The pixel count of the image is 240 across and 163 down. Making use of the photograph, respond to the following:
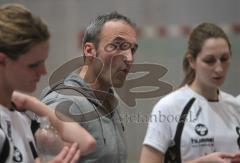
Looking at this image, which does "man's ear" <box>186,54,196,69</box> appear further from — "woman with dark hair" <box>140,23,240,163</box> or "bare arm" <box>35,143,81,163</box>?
"bare arm" <box>35,143,81,163</box>

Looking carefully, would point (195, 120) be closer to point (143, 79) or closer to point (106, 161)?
point (143, 79)

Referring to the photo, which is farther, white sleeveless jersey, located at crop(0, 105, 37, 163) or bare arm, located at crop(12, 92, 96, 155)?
bare arm, located at crop(12, 92, 96, 155)

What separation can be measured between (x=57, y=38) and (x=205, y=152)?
2217mm

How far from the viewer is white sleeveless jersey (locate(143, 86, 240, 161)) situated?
1869mm

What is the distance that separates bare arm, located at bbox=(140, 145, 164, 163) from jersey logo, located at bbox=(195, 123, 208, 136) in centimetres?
17

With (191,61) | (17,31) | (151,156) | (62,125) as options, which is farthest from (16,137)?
(191,61)

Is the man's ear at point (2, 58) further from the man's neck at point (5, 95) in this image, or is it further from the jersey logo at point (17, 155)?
the jersey logo at point (17, 155)

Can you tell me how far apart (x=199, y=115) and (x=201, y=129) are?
2.5 inches

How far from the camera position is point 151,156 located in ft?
6.15

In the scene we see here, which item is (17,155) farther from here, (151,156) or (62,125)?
(151,156)


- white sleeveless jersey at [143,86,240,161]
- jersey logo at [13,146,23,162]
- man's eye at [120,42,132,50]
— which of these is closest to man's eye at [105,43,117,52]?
man's eye at [120,42,132,50]

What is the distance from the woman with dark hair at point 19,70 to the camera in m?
1.17

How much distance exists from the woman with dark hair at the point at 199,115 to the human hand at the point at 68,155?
2.36 feet

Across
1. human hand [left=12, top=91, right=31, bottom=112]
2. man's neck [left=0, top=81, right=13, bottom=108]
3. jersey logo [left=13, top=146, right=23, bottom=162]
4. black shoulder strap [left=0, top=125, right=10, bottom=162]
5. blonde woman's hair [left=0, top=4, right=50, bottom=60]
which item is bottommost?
jersey logo [left=13, top=146, right=23, bottom=162]
